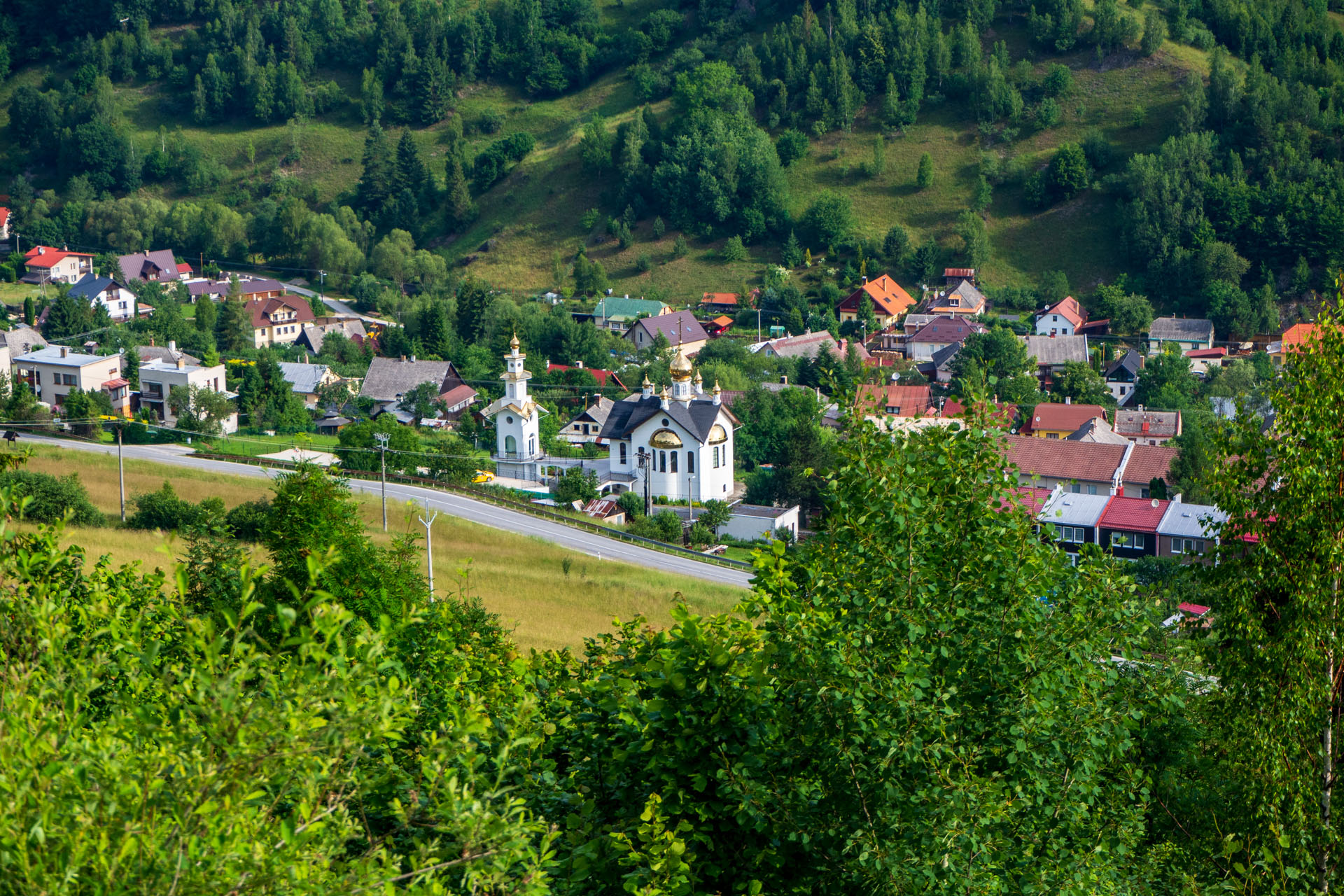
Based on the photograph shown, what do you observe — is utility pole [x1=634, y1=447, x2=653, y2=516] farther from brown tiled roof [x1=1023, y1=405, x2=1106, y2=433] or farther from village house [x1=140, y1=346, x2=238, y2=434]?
village house [x1=140, y1=346, x2=238, y2=434]

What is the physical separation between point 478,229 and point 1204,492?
6560cm

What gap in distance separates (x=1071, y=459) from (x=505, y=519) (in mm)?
16095

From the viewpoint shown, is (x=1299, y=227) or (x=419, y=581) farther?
(x=1299, y=227)

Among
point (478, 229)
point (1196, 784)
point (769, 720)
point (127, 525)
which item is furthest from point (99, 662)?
point (478, 229)

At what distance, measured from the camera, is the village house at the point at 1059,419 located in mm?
39469

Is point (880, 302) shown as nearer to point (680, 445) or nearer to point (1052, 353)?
point (1052, 353)

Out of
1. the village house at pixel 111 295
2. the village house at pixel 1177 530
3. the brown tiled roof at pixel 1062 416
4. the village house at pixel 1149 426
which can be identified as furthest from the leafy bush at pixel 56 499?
the village house at pixel 111 295

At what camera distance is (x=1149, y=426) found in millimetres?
39406

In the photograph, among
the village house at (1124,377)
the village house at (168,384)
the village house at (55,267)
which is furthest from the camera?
the village house at (55,267)

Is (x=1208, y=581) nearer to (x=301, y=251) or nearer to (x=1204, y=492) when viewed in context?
(x=1204, y=492)

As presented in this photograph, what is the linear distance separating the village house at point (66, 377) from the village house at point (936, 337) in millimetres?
30110

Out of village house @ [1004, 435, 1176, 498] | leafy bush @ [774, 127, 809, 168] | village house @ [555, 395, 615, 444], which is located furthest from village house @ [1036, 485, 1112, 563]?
leafy bush @ [774, 127, 809, 168]

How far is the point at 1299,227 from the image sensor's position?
55906 millimetres

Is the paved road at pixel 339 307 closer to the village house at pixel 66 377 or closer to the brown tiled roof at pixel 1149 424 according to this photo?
the village house at pixel 66 377
